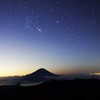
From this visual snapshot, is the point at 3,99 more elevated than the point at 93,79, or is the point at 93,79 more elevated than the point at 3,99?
Answer: the point at 93,79

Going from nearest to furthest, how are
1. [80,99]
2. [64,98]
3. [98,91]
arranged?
1. [80,99]
2. [64,98]
3. [98,91]

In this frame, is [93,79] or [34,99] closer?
[34,99]

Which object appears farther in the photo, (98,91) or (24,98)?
(98,91)

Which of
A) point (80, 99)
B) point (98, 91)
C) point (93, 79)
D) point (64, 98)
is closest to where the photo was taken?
point (80, 99)

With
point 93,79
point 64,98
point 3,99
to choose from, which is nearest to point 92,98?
point 64,98

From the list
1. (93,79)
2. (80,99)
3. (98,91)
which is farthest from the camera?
(93,79)

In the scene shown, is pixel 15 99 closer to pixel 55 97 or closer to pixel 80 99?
pixel 55 97

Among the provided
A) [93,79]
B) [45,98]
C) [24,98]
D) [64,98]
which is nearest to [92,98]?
[64,98]

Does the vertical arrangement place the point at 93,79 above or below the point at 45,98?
above

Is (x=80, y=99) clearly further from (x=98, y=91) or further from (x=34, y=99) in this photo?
(x=98, y=91)
